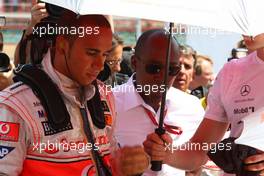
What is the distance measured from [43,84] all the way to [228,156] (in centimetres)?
76

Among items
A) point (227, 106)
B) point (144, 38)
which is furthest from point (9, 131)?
point (144, 38)

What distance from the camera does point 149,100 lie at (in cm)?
311

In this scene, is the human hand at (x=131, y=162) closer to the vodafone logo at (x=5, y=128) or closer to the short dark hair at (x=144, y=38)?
the vodafone logo at (x=5, y=128)

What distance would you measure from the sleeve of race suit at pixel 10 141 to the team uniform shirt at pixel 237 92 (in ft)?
2.97

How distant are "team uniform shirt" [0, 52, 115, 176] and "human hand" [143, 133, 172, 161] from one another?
0.26 m

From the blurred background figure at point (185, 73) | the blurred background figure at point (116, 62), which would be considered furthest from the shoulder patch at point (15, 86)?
the blurred background figure at point (185, 73)

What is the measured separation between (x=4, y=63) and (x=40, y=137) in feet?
2.95

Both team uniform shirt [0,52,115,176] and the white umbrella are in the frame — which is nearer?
team uniform shirt [0,52,115,176]

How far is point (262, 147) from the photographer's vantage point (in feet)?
7.30

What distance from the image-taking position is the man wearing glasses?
300 centimetres

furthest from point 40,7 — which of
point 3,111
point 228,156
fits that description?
point 228,156

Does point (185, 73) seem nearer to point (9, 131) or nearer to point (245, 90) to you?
point (245, 90)

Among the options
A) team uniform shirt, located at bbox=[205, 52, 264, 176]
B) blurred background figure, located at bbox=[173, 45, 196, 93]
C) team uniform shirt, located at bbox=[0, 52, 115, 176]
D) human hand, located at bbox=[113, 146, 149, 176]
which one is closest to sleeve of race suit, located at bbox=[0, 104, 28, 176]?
team uniform shirt, located at bbox=[0, 52, 115, 176]

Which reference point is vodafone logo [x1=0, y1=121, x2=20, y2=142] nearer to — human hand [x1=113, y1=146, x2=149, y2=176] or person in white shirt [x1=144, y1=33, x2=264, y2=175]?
human hand [x1=113, y1=146, x2=149, y2=176]
